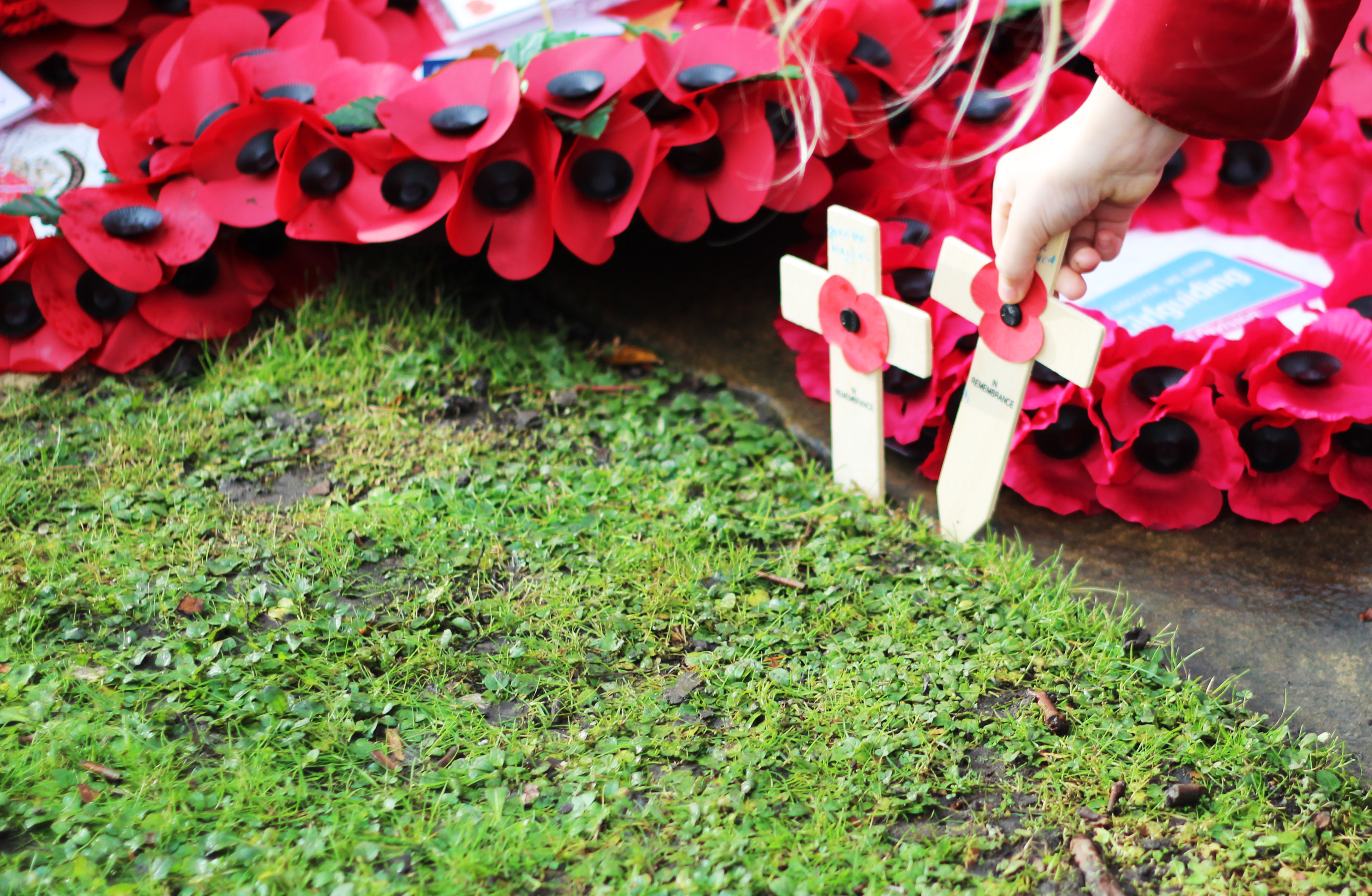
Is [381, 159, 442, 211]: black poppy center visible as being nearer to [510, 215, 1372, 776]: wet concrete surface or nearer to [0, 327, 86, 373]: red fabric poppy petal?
[510, 215, 1372, 776]: wet concrete surface

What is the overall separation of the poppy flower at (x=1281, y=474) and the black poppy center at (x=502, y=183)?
1.51 metres

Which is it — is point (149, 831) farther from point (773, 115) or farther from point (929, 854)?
point (773, 115)

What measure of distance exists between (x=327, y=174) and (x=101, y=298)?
61cm

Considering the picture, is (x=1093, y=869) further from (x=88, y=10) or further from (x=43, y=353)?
(x=88, y=10)

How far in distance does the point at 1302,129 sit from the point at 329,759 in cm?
254

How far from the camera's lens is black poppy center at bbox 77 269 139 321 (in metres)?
2.29

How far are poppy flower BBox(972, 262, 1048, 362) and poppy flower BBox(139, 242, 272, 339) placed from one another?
166 cm

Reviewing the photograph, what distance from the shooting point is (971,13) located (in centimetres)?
112

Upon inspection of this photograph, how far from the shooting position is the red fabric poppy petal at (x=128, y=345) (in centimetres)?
231

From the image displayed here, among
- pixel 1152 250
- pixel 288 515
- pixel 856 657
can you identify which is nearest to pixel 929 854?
pixel 856 657

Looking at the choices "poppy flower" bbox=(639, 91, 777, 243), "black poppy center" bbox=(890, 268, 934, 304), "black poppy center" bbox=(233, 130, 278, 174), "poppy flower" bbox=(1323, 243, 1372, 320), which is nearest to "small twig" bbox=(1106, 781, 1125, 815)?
"black poppy center" bbox=(890, 268, 934, 304)

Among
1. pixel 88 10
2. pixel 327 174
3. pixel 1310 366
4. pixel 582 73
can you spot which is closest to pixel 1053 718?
pixel 1310 366

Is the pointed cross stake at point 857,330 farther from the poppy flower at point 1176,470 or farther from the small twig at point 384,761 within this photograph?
the small twig at point 384,761

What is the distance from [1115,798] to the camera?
4.76 feet
